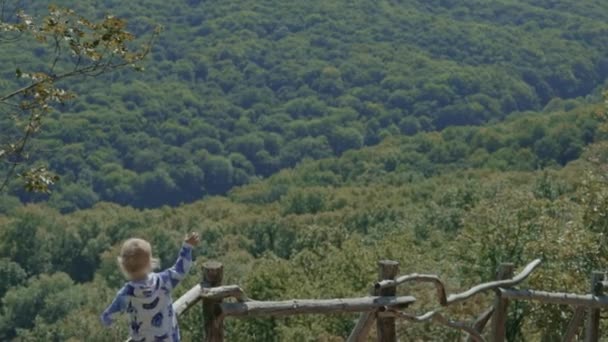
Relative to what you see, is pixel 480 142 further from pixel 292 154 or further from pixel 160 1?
pixel 160 1

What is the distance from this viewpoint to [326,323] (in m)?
21.9

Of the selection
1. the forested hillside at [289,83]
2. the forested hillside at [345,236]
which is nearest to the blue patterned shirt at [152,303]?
the forested hillside at [345,236]

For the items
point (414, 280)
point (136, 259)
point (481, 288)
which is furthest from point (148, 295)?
point (481, 288)

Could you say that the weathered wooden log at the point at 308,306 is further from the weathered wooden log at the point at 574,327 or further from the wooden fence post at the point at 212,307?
the weathered wooden log at the point at 574,327

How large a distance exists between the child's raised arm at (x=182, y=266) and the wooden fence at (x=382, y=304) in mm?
352

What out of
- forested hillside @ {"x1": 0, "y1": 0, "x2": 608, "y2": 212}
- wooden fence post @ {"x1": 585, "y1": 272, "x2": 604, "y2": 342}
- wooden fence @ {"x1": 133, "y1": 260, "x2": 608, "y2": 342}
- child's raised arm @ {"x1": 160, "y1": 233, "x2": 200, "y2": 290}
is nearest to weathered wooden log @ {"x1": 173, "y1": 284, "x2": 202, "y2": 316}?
wooden fence @ {"x1": 133, "y1": 260, "x2": 608, "y2": 342}

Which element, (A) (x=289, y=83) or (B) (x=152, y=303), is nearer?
(B) (x=152, y=303)

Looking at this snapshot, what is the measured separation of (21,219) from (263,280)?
3898 cm

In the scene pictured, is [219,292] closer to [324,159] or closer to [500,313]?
[500,313]

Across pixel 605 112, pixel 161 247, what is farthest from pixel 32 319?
pixel 605 112

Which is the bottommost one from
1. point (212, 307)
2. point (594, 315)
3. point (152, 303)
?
point (594, 315)

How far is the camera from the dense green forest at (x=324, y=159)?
21.1 metres

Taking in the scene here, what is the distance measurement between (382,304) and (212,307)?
1.21 meters

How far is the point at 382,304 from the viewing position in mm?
6016
